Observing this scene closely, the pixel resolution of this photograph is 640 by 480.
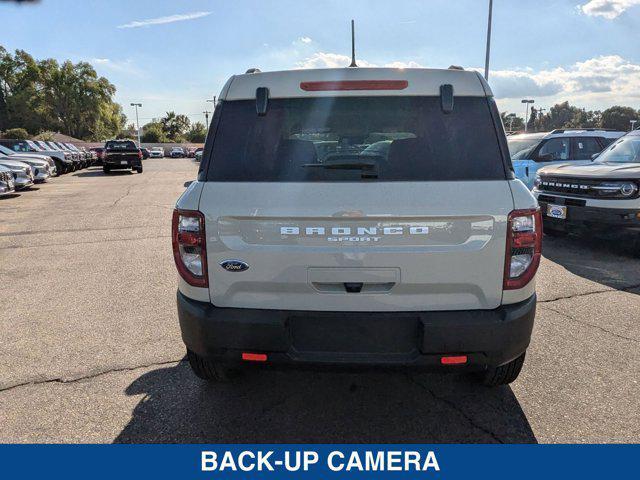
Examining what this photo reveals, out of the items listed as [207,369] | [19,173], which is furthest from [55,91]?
[207,369]

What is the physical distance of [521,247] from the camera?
2.36m

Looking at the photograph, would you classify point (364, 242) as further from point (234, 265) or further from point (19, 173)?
point (19, 173)

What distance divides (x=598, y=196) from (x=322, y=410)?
5.53m

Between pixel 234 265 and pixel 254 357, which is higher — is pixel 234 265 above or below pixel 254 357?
above

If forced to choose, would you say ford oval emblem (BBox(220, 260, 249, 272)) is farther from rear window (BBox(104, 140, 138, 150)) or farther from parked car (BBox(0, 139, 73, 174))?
rear window (BBox(104, 140, 138, 150))

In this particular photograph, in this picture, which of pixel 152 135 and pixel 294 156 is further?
pixel 152 135

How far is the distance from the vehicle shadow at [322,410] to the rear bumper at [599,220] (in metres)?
4.40

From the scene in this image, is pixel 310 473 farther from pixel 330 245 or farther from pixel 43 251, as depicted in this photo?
pixel 43 251


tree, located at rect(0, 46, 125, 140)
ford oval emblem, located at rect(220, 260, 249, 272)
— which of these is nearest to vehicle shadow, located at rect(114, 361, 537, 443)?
ford oval emblem, located at rect(220, 260, 249, 272)

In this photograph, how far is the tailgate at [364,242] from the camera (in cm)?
229

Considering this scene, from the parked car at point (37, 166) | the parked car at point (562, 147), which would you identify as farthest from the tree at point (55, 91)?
the parked car at point (562, 147)

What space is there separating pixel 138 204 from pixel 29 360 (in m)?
9.83

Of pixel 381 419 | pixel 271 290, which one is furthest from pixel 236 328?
pixel 381 419

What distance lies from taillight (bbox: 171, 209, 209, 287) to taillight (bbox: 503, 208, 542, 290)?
1541 mm
